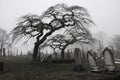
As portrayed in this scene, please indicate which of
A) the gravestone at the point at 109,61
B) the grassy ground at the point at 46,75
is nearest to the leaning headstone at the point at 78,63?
the grassy ground at the point at 46,75

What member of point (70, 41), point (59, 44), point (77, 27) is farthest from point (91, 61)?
point (59, 44)

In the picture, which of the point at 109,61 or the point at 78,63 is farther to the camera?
the point at 78,63

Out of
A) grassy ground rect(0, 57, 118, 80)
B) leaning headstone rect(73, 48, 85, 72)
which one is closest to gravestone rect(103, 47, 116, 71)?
grassy ground rect(0, 57, 118, 80)

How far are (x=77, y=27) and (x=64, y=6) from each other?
3.57m

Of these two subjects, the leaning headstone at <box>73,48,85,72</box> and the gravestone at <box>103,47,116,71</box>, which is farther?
the leaning headstone at <box>73,48,85,72</box>

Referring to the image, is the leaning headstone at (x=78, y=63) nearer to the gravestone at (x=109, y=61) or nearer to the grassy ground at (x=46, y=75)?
the grassy ground at (x=46, y=75)

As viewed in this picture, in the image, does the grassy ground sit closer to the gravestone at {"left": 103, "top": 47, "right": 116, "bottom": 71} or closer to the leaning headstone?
the leaning headstone

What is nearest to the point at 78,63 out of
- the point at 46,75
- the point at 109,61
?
the point at 109,61

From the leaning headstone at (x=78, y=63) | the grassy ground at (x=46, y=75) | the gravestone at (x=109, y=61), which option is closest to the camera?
the grassy ground at (x=46, y=75)

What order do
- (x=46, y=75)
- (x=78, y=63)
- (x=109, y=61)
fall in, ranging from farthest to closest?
(x=78, y=63)
(x=109, y=61)
(x=46, y=75)

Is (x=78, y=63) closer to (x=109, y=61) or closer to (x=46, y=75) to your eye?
(x=109, y=61)

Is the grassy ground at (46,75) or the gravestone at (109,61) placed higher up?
the gravestone at (109,61)

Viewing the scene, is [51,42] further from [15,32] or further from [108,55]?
[108,55]

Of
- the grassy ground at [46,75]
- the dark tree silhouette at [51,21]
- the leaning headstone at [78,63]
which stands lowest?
the grassy ground at [46,75]
